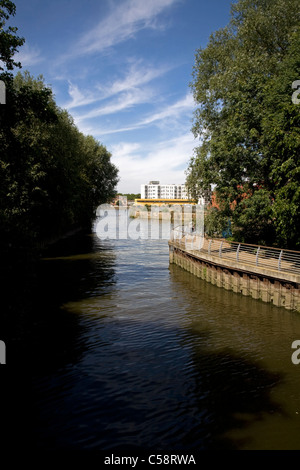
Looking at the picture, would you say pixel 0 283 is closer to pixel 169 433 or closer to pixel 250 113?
pixel 169 433

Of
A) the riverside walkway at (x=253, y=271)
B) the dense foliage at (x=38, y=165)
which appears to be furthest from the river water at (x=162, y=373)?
the dense foliage at (x=38, y=165)

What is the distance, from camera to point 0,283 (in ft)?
35.7

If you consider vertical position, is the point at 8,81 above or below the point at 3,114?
above

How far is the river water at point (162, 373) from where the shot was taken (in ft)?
24.1

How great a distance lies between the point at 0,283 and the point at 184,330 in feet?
24.1

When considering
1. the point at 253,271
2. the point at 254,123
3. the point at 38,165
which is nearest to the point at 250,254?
→ the point at 253,271

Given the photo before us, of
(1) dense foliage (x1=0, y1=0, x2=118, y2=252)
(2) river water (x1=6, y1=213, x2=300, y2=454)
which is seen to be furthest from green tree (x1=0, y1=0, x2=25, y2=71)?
(2) river water (x1=6, y1=213, x2=300, y2=454)

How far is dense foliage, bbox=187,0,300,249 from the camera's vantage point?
1748 cm

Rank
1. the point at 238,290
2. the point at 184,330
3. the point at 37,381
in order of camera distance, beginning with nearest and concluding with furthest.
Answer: the point at 37,381 < the point at 184,330 < the point at 238,290

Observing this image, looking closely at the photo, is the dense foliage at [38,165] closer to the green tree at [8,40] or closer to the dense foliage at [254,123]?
the green tree at [8,40]

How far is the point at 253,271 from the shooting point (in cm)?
1836

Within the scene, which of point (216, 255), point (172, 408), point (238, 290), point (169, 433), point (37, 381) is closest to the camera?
point (169, 433)

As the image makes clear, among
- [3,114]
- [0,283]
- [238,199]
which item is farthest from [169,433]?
[238,199]

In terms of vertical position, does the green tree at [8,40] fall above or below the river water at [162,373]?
above
